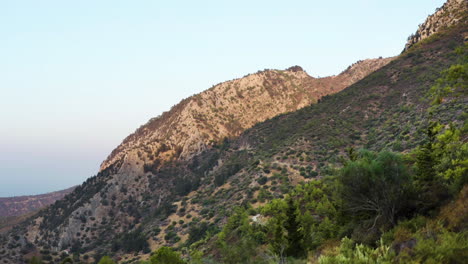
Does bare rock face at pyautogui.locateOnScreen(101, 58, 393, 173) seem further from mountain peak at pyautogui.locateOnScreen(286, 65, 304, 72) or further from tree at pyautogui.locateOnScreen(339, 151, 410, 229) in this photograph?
tree at pyautogui.locateOnScreen(339, 151, 410, 229)

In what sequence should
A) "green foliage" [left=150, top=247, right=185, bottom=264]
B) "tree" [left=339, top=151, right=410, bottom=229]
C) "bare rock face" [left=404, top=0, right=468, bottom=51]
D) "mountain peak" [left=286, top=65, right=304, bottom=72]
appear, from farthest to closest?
1. "mountain peak" [left=286, top=65, right=304, bottom=72]
2. "bare rock face" [left=404, top=0, right=468, bottom=51]
3. "green foliage" [left=150, top=247, right=185, bottom=264]
4. "tree" [left=339, top=151, right=410, bottom=229]

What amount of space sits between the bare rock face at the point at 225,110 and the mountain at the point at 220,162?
572mm

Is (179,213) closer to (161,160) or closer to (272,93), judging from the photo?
(161,160)

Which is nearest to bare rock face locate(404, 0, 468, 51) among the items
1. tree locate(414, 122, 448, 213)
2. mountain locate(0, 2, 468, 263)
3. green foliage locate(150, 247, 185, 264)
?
mountain locate(0, 2, 468, 263)

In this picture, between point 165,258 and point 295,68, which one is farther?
point 295,68

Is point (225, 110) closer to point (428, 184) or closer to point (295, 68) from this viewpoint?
point (295, 68)

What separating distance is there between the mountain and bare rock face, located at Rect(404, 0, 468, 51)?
15.3ft

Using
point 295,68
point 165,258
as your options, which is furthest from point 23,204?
point 165,258

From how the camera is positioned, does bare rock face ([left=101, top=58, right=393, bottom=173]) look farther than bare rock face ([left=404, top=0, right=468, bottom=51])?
Yes

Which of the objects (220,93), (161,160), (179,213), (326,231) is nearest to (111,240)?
(179,213)

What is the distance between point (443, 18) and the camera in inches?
3130

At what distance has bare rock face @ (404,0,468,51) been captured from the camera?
7525cm

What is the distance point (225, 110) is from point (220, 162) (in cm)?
3610

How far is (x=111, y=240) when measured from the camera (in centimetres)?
6950
